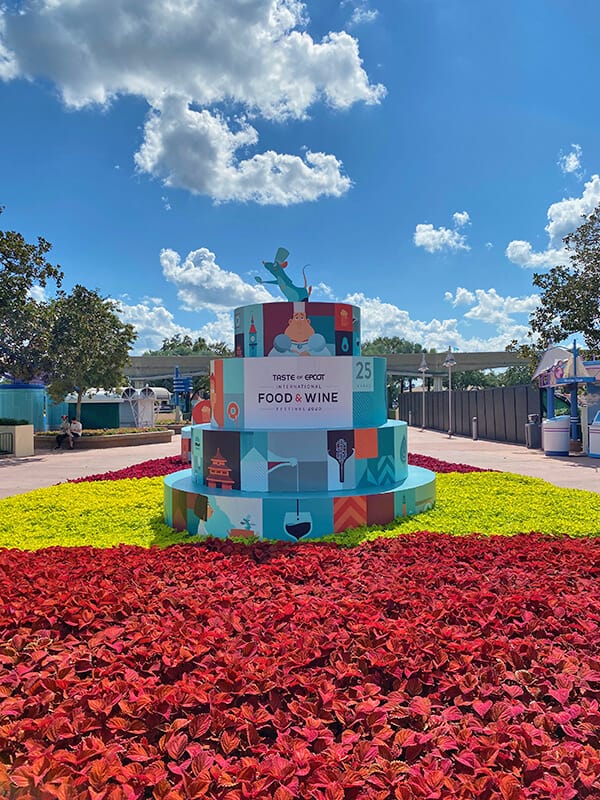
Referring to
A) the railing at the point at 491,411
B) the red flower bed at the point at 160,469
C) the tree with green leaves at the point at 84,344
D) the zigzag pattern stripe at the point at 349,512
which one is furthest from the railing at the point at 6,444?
the railing at the point at 491,411

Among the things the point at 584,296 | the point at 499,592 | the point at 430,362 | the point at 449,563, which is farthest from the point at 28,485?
the point at 430,362

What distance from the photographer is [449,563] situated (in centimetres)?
494

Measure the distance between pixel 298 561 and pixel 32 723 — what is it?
284 centimetres

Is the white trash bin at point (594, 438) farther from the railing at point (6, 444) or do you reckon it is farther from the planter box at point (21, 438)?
the railing at point (6, 444)

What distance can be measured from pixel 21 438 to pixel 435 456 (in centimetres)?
1511

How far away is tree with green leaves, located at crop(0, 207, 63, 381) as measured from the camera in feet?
64.5

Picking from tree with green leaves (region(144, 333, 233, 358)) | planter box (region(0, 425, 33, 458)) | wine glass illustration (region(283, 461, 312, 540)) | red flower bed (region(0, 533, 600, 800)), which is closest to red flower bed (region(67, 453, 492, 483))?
wine glass illustration (region(283, 461, 312, 540))

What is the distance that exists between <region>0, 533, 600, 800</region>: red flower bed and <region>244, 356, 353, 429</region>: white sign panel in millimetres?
3228

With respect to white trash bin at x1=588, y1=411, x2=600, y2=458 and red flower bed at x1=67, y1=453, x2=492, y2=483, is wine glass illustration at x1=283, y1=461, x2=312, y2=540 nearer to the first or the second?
red flower bed at x1=67, y1=453, x2=492, y2=483

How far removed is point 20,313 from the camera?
1988 cm

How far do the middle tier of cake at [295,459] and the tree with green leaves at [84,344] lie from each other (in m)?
16.0

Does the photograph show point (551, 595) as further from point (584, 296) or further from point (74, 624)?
point (584, 296)

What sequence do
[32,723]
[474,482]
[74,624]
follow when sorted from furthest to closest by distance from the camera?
[474,482]
[74,624]
[32,723]

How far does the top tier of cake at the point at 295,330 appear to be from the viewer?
25.8 feet
